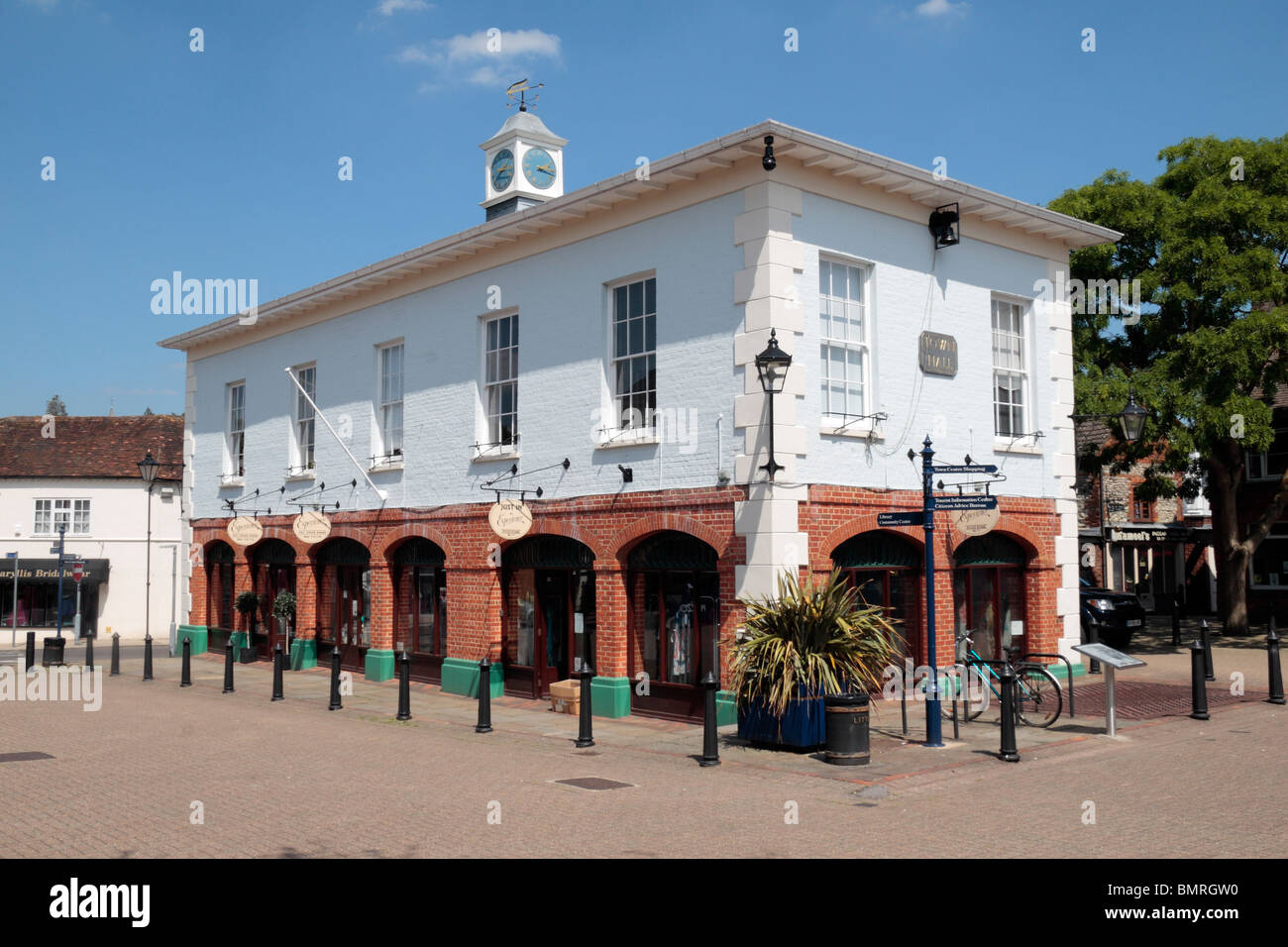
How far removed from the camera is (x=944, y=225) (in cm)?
1566

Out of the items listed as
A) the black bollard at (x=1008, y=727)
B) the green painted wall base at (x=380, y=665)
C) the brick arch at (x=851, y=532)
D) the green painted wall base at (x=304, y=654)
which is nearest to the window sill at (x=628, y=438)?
the brick arch at (x=851, y=532)

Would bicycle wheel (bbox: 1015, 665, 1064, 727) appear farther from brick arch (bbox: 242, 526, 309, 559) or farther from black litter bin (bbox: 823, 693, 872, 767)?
brick arch (bbox: 242, 526, 309, 559)

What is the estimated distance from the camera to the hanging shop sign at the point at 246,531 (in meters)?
23.4

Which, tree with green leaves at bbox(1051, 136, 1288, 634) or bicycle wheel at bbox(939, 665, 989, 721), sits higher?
tree with green leaves at bbox(1051, 136, 1288, 634)

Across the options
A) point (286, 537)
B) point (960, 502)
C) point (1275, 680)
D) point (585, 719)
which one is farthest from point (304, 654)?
point (1275, 680)

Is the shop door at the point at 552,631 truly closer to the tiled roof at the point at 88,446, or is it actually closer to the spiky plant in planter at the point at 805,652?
the spiky plant in planter at the point at 805,652

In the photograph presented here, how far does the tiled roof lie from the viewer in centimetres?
3825

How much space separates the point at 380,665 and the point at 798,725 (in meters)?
10.6

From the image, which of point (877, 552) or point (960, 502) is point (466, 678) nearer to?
point (877, 552)

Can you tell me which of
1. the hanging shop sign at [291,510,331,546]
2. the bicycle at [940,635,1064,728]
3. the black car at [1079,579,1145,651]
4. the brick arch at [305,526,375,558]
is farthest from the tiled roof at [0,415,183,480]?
the bicycle at [940,635,1064,728]

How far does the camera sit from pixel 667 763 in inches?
462

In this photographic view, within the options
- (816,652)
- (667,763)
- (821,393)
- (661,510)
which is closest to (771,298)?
(821,393)

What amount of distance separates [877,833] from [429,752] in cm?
599

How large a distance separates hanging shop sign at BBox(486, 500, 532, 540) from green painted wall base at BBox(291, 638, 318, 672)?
8.42 metres
